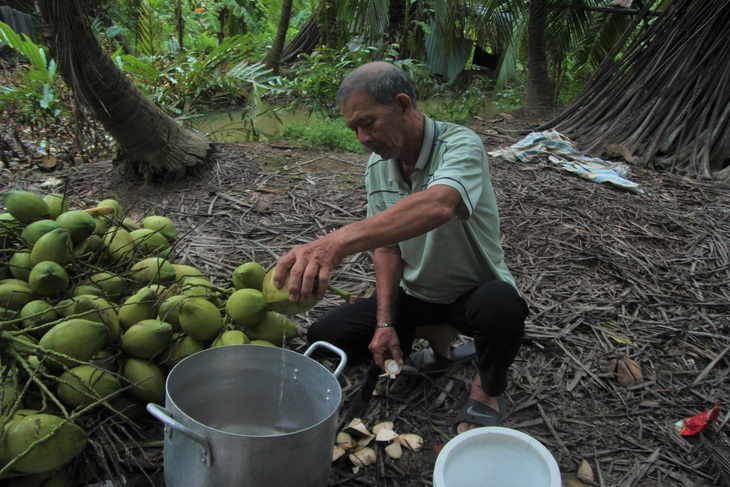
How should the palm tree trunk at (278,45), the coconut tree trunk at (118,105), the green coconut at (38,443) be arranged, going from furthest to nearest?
the palm tree trunk at (278,45), the coconut tree trunk at (118,105), the green coconut at (38,443)

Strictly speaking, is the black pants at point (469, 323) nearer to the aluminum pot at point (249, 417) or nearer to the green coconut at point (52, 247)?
the aluminum pot at point (249, 417)

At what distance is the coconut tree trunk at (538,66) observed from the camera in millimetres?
7441

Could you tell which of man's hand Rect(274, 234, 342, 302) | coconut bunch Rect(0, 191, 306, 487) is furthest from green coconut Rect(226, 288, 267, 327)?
Result: man's hand Rect(274, 234, 342, 302)

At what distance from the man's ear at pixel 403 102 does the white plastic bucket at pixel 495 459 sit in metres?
1.09

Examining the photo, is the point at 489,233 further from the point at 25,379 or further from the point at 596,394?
the point at 25,379

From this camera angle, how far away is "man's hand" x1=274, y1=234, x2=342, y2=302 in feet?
5.15

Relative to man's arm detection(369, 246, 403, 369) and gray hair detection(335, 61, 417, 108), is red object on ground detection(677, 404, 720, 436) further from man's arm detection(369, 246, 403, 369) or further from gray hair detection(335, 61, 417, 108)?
gray hair detection(335, 61, 417, 108)

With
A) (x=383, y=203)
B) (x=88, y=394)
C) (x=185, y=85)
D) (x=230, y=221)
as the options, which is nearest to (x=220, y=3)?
(x=185, y=85)

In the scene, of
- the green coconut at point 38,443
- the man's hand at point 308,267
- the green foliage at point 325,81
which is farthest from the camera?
the green foliage at point 325,81

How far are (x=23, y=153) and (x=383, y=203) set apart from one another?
14.2 feet

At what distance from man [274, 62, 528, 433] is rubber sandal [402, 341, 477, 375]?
8 cm

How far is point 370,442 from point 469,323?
1.88 feet

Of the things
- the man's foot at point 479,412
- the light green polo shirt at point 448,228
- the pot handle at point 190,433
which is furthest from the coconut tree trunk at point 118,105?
the man's foot at point 479,412

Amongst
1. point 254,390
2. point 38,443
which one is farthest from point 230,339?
point 38,443
